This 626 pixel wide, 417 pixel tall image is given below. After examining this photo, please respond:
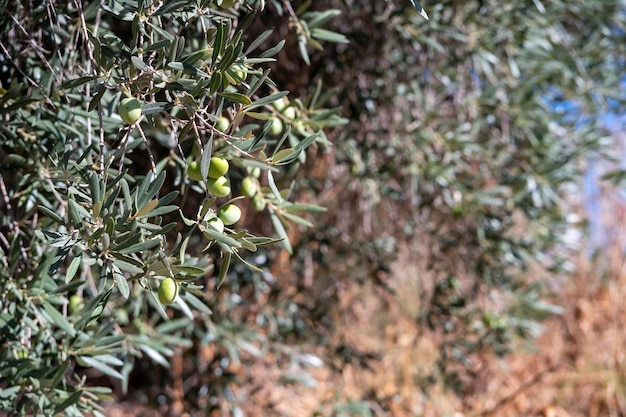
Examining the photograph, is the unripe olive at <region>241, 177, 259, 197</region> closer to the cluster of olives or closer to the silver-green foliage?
the silver-green foliage

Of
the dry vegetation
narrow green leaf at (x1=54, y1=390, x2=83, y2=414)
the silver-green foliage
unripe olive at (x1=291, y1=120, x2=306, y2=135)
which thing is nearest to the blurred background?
the dry vegetation

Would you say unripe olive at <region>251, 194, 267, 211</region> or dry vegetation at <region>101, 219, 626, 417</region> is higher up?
unripe olive at <region>251, 194, 267, 211</region>

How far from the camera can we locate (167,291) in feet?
2.54

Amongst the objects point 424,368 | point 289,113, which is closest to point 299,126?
point 289,113

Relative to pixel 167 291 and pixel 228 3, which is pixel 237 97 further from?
pixel 167 291

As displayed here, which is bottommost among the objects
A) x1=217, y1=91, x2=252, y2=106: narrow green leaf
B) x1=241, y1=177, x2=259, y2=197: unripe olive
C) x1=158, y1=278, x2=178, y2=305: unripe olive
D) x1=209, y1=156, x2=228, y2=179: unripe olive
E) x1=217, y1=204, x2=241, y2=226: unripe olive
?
x1=241, y1=177, x2=259, y2=197: unripe olive

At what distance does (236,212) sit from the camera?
82 cm

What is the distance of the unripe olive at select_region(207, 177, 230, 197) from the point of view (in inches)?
31.3

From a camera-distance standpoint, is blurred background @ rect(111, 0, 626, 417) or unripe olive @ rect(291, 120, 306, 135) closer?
unripe olive @ rect(291, 120, 306, 135)

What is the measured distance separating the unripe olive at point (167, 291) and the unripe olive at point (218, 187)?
0.41 feet

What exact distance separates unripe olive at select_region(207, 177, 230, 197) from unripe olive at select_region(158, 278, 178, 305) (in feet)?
0.41

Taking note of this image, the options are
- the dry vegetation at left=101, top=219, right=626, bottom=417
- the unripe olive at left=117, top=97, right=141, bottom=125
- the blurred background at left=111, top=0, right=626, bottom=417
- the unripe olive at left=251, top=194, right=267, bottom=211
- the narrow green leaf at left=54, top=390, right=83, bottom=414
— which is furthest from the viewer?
the dry vegetation at left=101, top=219, right=626, bottom=417

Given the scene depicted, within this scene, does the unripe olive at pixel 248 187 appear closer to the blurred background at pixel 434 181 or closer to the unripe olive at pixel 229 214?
the unripe olive at pixel 229 214

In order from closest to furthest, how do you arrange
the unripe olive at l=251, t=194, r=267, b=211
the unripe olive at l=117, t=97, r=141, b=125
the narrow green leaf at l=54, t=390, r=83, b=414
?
the unripe olive at l=117, t=97, r=141, b=125, the narrow green leaf at l=54, t=390, r=83, b=414, the unripe olive at l=251, t=194, r=267, b=211
